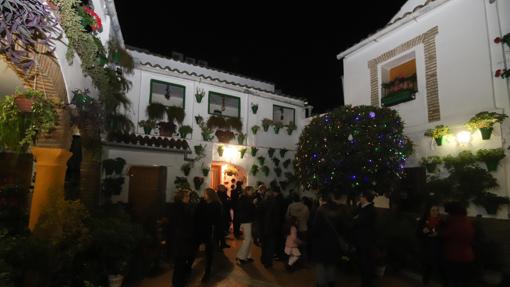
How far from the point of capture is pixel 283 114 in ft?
53.3

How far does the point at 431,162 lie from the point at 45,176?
9315mm

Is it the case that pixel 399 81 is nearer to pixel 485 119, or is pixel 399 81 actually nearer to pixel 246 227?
pixel 485 119

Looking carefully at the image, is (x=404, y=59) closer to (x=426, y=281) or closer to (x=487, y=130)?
(x=487, y=130)

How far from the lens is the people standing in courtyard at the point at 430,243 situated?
5965 mm

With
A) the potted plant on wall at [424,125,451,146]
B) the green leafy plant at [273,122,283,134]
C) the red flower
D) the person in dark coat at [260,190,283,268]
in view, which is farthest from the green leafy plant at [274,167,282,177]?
the red flower

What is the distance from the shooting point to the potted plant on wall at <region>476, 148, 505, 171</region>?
780cm

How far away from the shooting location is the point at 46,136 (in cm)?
555

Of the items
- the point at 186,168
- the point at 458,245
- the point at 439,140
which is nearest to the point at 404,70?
the point at 439,140

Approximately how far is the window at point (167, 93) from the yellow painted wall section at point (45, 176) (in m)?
7.43

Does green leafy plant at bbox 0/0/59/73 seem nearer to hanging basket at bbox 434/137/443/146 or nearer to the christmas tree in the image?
the christmas tree

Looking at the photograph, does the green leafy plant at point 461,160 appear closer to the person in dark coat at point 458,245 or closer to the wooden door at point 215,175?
the person in dark coat at point 458,245

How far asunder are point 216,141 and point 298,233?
7223 millimetres

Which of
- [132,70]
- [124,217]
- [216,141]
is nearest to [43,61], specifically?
[124,217]

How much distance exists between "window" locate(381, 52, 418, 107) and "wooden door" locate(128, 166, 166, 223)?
8139 mm
